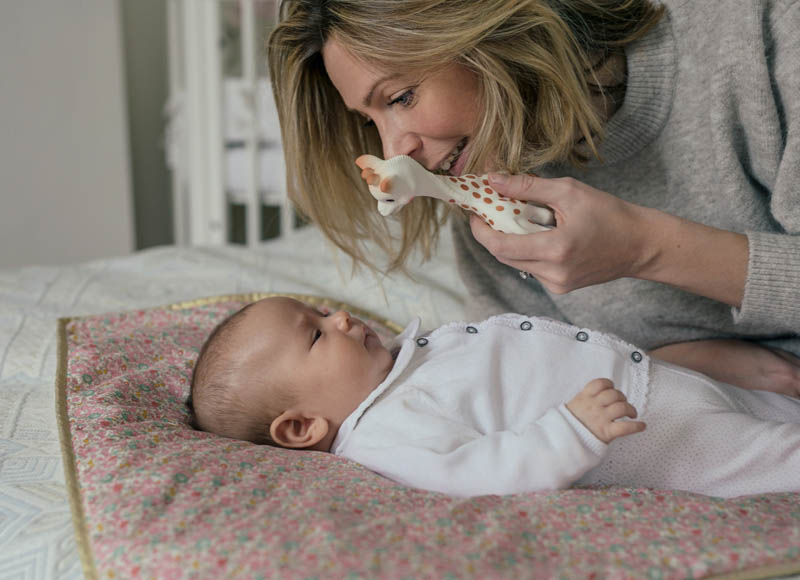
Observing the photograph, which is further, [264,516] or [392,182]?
[392,182]

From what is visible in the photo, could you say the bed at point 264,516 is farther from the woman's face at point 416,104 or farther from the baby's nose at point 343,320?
the woman's face at point 416,104

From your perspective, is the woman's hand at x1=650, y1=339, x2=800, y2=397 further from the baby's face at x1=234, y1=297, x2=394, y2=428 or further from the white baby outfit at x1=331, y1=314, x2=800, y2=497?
the baby's face at x1=234, y1=297, x2=394, y2=428

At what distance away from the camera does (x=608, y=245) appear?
2.78 feet

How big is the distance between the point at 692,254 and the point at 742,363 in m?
0.31

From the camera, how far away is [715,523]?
661mm

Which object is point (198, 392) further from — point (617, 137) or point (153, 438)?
point (617, 137)

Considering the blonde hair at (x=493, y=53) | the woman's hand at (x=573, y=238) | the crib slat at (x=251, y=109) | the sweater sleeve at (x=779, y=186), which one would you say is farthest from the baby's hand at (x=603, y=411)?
the crib slat at (x=251, y=109)

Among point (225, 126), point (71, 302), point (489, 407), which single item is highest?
point (225, 126)

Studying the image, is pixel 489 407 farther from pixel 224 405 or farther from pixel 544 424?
pixel 224 405

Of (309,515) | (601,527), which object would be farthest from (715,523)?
(309,515)

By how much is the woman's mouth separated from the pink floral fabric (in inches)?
17.5

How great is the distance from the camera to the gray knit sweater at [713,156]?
3.01ft

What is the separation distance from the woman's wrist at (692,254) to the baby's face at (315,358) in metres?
0.36

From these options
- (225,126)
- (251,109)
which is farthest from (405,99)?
(225,126)
